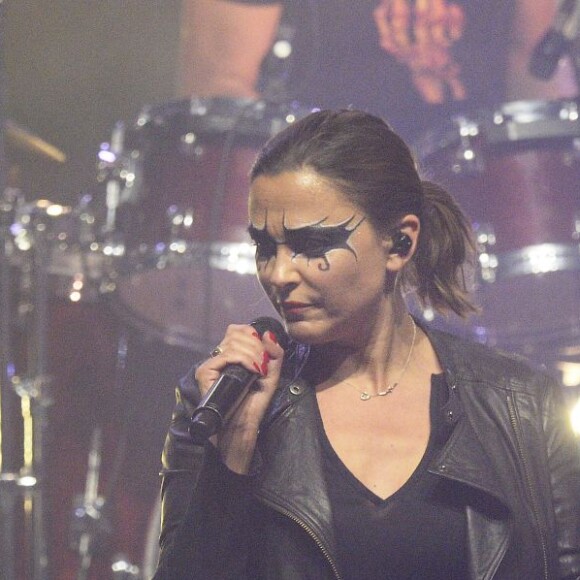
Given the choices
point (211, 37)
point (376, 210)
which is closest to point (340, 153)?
point (376, 210)

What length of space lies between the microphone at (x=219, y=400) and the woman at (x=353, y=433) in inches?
0.9

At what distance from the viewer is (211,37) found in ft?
17.0

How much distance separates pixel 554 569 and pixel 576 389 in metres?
3.03

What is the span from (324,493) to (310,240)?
46 centimetres

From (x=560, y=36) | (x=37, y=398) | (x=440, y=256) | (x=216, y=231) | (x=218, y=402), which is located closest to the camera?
(x=218, y=402)

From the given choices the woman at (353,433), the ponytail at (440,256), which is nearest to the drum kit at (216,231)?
the ponytail at (440,256)

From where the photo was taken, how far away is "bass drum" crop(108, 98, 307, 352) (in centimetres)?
430

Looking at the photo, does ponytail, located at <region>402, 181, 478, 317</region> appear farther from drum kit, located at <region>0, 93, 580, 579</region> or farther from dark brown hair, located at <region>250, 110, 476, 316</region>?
drum kit, located at <region>0, 93, 580, 579</region>

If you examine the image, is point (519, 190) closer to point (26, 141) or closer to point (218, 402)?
point (26, 141)

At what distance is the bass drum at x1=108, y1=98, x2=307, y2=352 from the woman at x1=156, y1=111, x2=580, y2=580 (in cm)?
236

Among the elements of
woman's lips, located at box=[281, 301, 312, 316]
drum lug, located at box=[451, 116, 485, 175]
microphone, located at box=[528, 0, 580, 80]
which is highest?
microphone, located at box=[528, 0, 580, 80]

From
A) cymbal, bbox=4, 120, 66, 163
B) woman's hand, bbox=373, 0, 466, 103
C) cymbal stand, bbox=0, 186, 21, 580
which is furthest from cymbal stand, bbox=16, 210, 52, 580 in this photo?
woman's hand, bbox=373, 0, 466, 103

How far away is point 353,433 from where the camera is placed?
1866 mm

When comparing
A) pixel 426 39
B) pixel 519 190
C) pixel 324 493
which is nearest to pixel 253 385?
pixel 324 493
